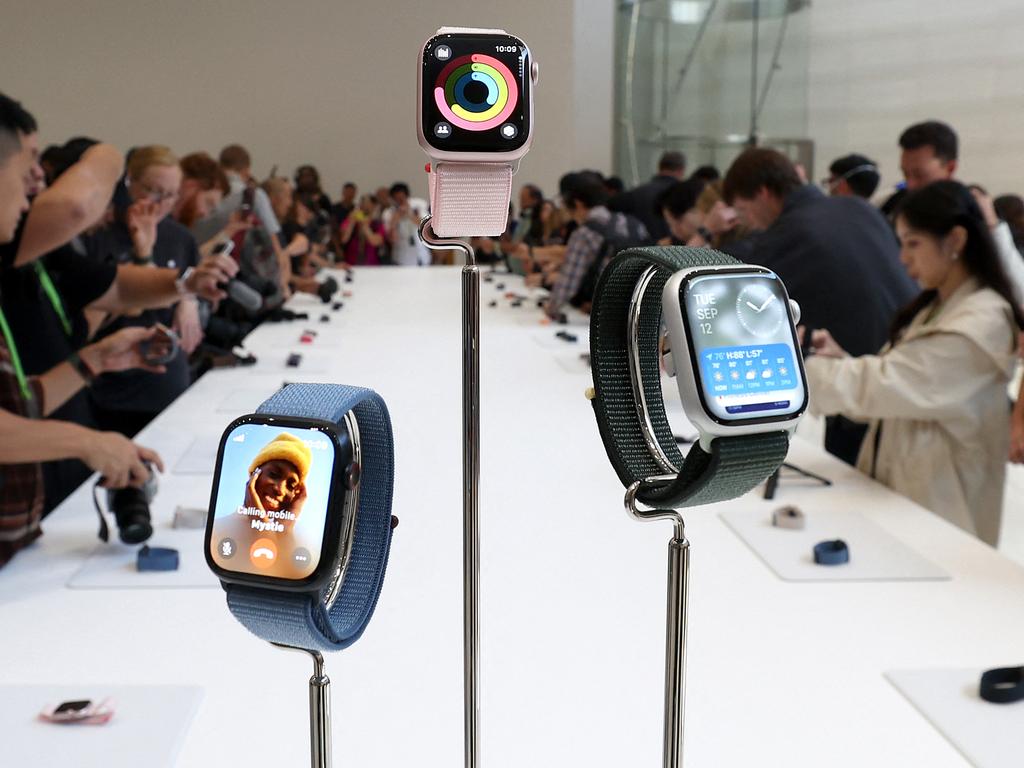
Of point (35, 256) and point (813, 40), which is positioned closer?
point (35, 256)

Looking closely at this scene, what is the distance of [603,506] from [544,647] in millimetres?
625

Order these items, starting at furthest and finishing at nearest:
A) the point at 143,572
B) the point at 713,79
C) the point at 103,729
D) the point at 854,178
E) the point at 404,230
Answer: the point at 404,230
the point at 713,79
the point at 854,178
the point at 143,572
the point at 103,729

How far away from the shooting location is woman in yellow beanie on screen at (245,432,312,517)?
0.60 m

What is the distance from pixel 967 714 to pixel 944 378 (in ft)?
4.08

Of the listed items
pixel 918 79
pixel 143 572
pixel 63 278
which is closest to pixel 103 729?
pixel 143 572

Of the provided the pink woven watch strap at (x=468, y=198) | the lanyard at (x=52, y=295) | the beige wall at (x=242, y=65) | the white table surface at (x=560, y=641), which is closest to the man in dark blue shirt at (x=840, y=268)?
the white table surface at (x=560, y=641)

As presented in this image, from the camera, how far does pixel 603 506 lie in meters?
1.96

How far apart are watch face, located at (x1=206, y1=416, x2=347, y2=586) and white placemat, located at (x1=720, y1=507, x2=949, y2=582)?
3.72 feet

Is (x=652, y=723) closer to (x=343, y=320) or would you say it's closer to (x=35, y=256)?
(x=35, y=256)

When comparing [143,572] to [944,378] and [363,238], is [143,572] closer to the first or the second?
[944,378]

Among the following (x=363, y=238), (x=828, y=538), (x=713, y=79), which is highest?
(x=713, y=79)

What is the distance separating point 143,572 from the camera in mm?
1590

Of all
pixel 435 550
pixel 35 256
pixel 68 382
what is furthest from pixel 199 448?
pixel 435 550

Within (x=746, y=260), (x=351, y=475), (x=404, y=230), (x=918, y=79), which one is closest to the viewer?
(x=351, y=475)
